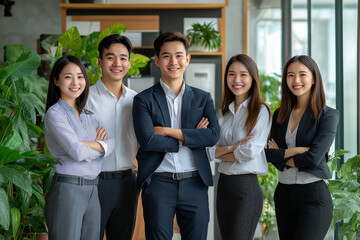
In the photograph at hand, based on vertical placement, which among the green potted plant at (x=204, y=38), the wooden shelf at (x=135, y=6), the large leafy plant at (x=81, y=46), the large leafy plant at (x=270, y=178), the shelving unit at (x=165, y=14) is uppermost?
the wooden shelf at (x=135, y=6)

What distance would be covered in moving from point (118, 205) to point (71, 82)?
2.13ft

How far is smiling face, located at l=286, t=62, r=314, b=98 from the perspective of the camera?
7.74ft

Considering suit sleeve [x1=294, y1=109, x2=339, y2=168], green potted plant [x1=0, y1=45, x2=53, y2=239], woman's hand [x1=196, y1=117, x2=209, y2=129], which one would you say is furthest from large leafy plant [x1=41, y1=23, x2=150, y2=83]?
suit sleeve [x1=294, y1=109, x2=339, y2=168]

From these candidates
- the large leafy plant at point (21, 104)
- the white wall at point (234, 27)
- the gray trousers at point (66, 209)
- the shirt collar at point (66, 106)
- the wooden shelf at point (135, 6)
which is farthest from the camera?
the white wall at point (234, 27)

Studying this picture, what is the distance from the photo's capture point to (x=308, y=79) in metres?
2.36

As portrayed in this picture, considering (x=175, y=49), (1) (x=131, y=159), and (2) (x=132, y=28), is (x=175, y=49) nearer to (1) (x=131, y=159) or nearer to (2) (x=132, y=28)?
(1) (x=131, y=159)

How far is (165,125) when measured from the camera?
2322 millimetres

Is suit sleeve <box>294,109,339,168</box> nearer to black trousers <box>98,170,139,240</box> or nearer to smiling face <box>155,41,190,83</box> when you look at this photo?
smiling face <box>155,41,190,83</box>

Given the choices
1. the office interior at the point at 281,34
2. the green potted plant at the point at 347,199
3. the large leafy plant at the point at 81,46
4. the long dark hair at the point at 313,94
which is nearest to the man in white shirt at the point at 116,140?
the long dark hair at the point at 313,94

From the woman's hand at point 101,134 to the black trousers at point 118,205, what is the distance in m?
0.20

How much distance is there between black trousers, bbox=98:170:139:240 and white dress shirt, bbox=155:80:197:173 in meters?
0.21

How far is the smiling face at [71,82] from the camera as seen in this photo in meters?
2.22

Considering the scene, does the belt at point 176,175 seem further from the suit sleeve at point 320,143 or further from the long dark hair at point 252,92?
the suit sleeve at point 320,143

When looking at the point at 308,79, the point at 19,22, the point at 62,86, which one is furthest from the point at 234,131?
the point at 19,22
